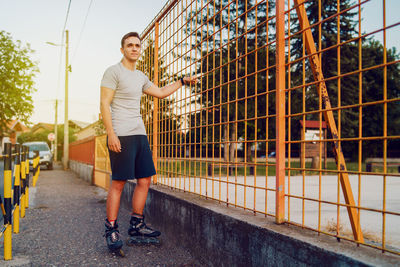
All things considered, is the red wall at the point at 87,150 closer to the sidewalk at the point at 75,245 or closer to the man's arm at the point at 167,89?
the sidewalk at the point at 75,245

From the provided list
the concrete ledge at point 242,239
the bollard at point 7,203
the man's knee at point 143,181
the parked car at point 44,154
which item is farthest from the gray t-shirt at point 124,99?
the parked car at point 44,154

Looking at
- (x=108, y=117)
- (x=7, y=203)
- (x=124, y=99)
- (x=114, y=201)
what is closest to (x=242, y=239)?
(x=114, y=201)

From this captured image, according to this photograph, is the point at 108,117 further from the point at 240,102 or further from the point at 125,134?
the point at 240,102

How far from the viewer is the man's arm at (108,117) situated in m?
3.01

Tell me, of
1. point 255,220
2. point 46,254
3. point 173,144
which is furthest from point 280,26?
point 46,254

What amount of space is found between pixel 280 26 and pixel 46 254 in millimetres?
2851

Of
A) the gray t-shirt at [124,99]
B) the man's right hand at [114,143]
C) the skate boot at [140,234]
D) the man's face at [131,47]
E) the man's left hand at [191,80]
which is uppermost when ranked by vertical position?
the man's face at [131,47]

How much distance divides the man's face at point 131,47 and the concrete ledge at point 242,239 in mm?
1498

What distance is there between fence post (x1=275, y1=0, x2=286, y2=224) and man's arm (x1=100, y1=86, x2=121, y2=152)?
5.09ft

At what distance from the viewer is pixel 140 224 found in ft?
11.0

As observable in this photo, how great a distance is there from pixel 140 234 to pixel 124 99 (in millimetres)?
1379

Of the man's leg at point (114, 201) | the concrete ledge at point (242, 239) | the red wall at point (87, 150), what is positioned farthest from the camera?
the red wall at point (87, 150)

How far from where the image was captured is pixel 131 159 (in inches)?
124

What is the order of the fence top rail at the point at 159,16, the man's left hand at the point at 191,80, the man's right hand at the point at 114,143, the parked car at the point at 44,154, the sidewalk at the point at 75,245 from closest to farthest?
the sidewalk at the point at 75,245 → the man's right hand at the point at 114,143 → the man's left hand at the point at 191,80 → the fence top rail at the point at 159,16 → the parked car at the point at 44,154
